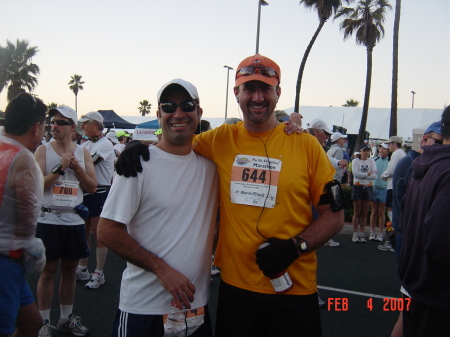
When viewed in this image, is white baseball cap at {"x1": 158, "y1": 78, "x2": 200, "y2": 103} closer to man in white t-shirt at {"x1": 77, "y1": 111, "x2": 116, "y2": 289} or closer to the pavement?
the pavement

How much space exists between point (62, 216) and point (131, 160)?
202 centimetres

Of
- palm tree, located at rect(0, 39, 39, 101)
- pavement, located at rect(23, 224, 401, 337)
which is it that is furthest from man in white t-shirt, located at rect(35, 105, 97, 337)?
palm tree, located at rect(0, 39, 39, 101)

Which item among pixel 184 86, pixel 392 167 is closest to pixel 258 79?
pixel 184 86

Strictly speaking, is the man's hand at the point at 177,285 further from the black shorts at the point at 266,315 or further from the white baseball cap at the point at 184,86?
the white baseball cap at the point at 184,86

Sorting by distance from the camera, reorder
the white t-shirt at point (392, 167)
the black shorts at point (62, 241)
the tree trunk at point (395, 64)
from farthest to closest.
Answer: the tree trunk at point (395, 64), the white t-shirt at point (392, 167), the black shorts at point (62, 241)

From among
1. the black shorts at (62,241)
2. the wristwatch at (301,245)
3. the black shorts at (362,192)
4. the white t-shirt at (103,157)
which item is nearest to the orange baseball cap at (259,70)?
the wristwatch at (301,245)

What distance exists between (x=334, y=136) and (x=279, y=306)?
17.4ft

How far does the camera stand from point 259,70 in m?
2.18

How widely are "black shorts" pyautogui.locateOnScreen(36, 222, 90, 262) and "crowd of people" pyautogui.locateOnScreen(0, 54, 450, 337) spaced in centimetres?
98

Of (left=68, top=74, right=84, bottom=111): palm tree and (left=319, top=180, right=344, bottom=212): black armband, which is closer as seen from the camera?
(left=319, top=180, right=344, bottom=212): black armband

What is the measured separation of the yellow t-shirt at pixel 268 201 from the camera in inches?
79.6

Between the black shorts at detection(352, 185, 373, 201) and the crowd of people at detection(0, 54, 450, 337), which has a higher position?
the crowd of people at detection(0, 54, 450, 337)

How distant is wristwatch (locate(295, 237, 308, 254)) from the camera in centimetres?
193

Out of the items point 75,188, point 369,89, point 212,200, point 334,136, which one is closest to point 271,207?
point 212,200
